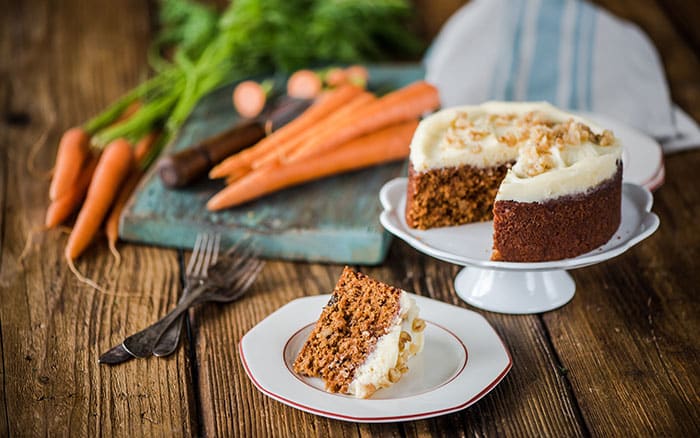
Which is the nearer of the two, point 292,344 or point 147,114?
point 292,344

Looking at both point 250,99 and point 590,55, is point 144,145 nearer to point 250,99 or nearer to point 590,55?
point 250,99

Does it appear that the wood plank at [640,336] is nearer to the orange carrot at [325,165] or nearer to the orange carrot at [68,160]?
the orange carrot at [325,165]

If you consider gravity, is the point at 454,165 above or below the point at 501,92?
above

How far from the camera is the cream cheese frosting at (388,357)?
2.24 meters

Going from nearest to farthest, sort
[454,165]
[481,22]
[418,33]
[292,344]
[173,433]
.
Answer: [173,433], [292,344], [454,165], [481,22], [418,33]

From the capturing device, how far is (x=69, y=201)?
3.32 m

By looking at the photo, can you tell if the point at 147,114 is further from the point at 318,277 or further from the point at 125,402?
the point at 125,402

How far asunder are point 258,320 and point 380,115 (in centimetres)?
111

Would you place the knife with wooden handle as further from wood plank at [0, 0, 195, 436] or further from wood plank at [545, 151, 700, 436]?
wood plank at [545, 151, 700, 436]

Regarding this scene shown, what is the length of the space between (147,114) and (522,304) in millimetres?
1952

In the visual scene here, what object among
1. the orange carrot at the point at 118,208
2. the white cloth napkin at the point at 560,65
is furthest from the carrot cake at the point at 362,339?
the white cloth napkin at the point at 560,65

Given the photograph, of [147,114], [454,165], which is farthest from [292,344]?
[147,114]

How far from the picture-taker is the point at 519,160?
2.51 metres

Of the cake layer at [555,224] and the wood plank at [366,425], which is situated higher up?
the cake layer at [555,224]
